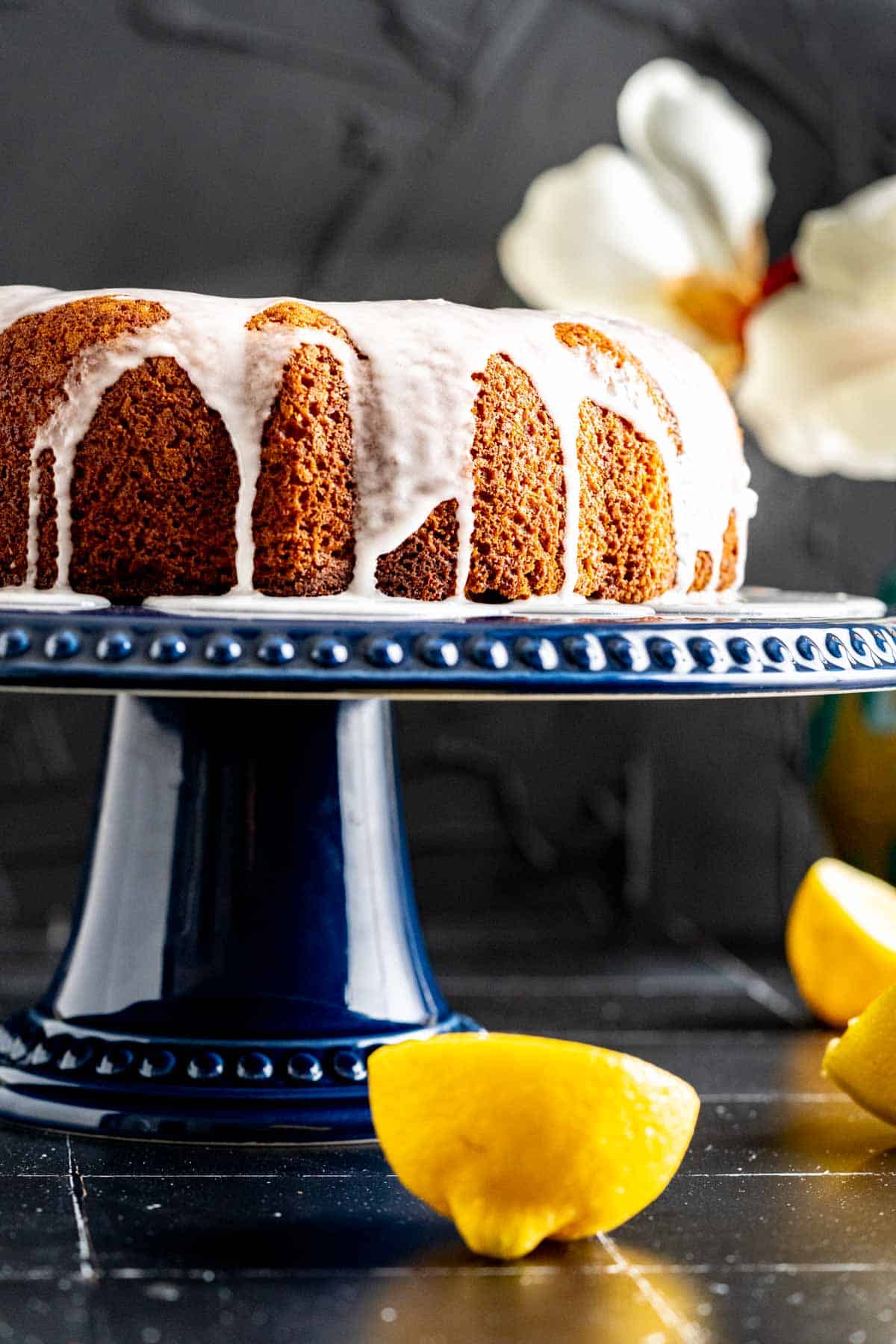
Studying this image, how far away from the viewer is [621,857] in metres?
1.36

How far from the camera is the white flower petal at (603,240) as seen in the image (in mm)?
1171

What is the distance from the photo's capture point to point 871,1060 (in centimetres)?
76

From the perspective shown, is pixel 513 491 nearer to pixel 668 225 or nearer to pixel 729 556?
pixel 729 556

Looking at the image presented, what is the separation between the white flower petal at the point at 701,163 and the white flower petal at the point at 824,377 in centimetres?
6

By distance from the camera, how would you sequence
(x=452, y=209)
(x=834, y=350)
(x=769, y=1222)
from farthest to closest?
(x=452, y=209), (x=834, y=350), (x=769, y=1222)

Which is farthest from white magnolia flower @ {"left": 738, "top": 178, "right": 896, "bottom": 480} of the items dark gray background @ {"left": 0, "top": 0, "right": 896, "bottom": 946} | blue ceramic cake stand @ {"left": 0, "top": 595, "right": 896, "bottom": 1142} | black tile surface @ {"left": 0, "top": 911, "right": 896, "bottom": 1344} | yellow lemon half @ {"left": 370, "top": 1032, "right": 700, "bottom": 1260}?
yellow lemon half @ {"left": 370, "top": 1032, "right": 700, "bottom": 1260}

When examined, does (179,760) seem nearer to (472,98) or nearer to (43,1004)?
(43,1004)

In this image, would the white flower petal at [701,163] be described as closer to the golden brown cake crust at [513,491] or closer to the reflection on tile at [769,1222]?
the golden brown cake crust at [513,491]

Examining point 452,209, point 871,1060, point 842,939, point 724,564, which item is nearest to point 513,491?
point 724,564

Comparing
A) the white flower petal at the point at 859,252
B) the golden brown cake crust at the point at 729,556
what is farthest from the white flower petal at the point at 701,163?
the golden brown cake crust at the point at 729,556

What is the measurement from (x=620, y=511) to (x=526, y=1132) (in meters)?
0.29

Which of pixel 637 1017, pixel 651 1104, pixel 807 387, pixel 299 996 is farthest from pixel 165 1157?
pixel 807 387

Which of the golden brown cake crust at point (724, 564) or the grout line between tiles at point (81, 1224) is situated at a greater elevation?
the golden brown cake crust at point (724, 564)

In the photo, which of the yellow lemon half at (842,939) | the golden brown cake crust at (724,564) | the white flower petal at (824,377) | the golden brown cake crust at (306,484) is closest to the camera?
the golden brown cake crust at (306,484)
